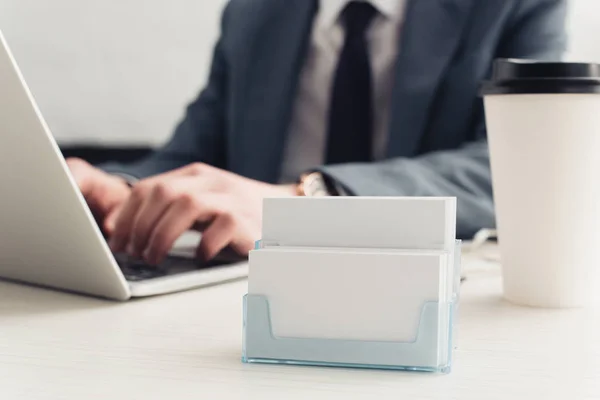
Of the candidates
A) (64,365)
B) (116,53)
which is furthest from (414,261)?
(116,53)

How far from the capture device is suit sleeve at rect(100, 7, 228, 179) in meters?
1.50


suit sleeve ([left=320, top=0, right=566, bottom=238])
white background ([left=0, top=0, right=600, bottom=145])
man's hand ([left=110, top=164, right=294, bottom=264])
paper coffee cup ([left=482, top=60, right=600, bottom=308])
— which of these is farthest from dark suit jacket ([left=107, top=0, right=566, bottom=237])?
white background ([left=0, top=0, right=600, bottom=145])

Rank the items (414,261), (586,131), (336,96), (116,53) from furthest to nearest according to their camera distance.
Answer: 1. (116,53)
2. (336,96)
3. (586,131)
4. (414,261)

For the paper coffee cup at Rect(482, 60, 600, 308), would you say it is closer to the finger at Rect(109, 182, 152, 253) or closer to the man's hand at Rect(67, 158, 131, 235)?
the finger at Rect(109, 182, 152, 253)

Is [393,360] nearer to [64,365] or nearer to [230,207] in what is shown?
[64,365]

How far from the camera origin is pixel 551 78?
0.47 m

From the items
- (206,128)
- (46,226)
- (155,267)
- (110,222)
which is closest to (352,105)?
(206,128)

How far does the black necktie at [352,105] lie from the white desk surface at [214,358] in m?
0.84

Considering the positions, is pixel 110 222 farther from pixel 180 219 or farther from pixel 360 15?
pixel 360 15

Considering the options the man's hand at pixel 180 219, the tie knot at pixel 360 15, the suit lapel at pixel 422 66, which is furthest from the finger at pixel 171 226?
the tie knot at pixel 360 15

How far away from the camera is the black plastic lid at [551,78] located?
18.3 inches

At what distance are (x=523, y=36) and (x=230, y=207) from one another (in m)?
0.79

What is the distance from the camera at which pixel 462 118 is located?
129 cm

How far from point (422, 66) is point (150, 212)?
0.75m
